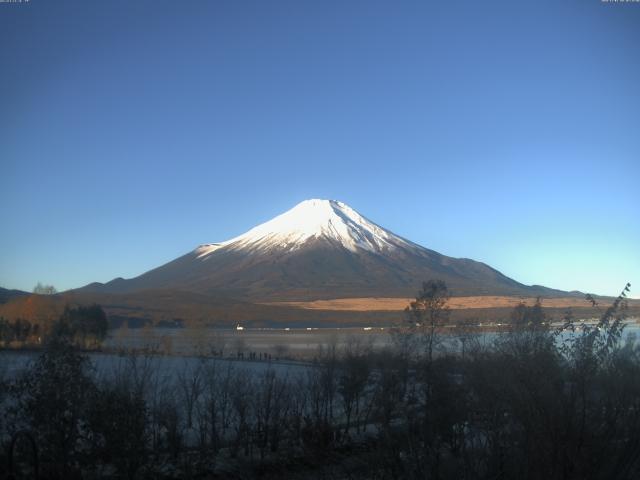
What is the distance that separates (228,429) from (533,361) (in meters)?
17.4

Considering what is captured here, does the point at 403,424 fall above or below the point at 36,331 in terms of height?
above

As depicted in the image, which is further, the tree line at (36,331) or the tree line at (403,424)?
the tree line at (36,331)

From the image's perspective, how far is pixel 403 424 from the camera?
9641 mm

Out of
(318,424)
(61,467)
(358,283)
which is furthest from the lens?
(358,283)

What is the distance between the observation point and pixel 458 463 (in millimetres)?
7316

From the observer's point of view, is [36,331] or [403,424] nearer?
[403,424]

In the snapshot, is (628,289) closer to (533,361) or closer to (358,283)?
(533,361)

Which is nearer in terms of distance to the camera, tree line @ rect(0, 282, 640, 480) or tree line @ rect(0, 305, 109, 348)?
tree line @ rect(0, 282, 640, 480)

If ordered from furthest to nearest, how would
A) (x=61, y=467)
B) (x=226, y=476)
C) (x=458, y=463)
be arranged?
(x=226, y=476) < (x=61, y=467) < (x=458, y=463)

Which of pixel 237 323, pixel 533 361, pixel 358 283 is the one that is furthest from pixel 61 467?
pixel 358 283

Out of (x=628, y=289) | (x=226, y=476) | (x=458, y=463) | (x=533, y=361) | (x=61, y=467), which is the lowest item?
(x=226, y=476)

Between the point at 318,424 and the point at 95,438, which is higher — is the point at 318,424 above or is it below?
below

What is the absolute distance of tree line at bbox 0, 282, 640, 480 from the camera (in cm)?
666

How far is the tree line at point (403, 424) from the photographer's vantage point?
21.9 ft
